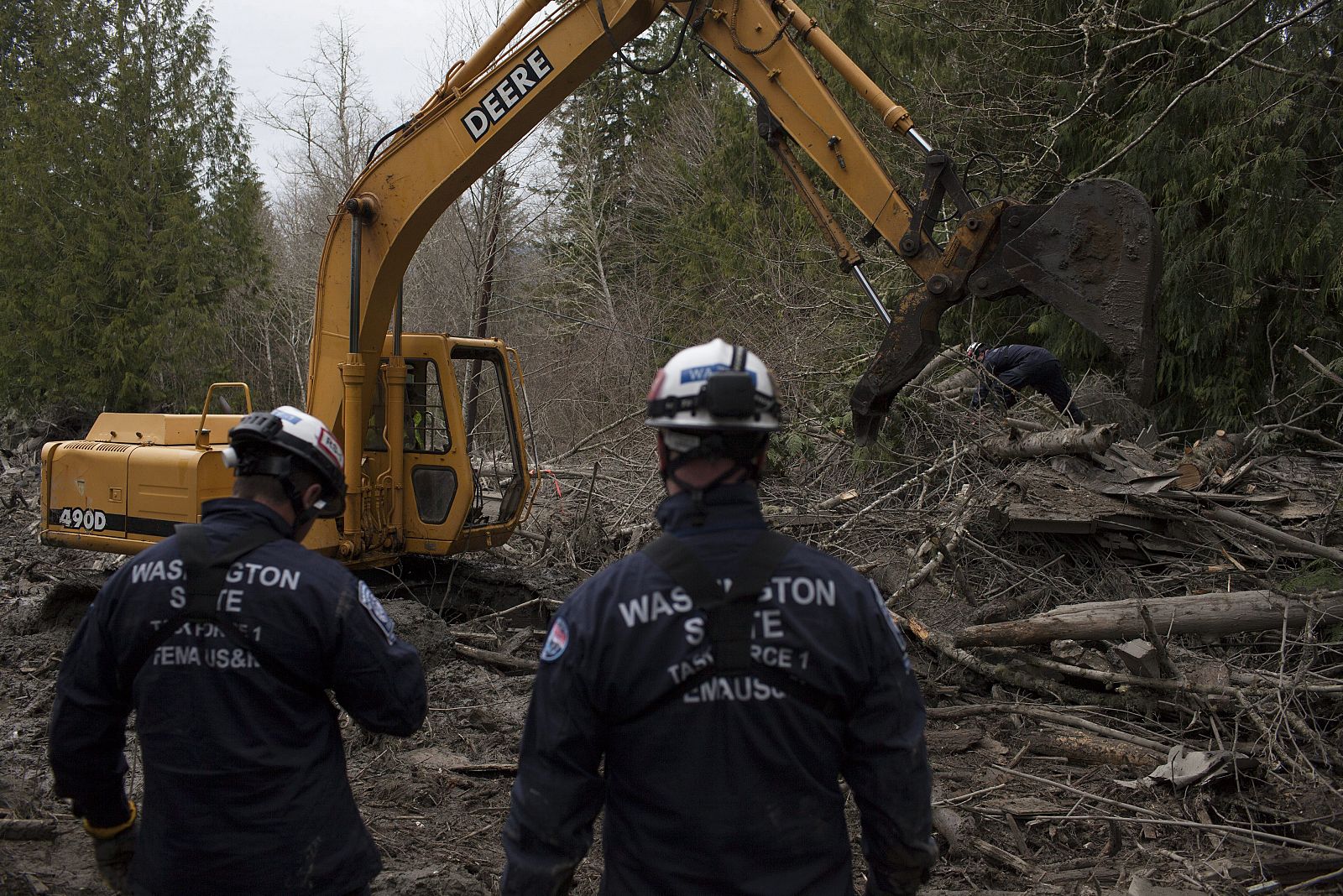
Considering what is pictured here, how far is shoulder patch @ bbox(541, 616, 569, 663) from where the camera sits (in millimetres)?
2096

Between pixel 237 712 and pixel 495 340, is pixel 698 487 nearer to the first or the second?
pixel 237 712

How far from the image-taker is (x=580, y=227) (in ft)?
81.0

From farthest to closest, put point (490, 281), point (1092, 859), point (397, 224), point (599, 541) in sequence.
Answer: point (490, 281)
point (599, 541)
point (397, 224)
point (1092, 859)

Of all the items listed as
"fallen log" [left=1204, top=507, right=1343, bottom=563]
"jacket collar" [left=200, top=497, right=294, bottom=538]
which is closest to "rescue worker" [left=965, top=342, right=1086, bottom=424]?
"fallen log" [left=1204, top=507, right=1343, bottom=563]

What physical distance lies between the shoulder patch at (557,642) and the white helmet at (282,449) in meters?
0.92

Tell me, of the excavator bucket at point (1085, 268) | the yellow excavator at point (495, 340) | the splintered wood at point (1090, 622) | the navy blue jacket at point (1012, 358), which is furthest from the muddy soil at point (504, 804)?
the navy blue jacket at point (1012, 358)

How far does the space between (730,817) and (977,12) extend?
11332mm

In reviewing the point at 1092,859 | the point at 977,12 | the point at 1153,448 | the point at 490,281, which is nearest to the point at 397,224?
the point at 1092,859

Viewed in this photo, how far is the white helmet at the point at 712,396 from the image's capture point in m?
2.11

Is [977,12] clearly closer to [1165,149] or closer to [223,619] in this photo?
[1165,149]

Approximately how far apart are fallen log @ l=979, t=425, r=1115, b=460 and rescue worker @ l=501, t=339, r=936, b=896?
5791mm

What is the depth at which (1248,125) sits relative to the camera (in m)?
9.83

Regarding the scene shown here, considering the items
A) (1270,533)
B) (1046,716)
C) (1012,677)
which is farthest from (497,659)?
(1270,533)

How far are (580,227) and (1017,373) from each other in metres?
17.2
